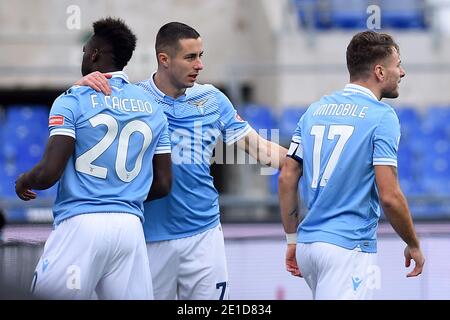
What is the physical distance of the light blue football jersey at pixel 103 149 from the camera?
5.37 m

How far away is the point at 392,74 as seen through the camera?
18.0ft

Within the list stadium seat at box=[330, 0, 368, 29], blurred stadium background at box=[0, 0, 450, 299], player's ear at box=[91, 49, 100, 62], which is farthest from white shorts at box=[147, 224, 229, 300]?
stadium seat at box=[330, 0, 368, 29]

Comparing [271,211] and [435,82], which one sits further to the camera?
[435,82]

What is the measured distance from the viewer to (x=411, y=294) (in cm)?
853

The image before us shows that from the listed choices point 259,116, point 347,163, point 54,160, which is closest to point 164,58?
point 54,160

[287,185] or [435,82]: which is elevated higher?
[435,82]

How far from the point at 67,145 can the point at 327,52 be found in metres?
10.3

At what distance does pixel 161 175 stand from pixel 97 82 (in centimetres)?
64

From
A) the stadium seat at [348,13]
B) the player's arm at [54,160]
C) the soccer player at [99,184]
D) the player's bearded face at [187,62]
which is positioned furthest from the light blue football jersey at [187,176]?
the stadium seat at [348,13]

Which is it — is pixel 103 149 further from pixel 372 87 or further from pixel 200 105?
pixel 372 87
